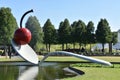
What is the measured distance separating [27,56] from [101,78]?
7.74 m

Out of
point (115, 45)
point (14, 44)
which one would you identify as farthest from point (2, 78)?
point (115, 45)

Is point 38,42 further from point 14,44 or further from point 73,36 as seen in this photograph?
point 14,44

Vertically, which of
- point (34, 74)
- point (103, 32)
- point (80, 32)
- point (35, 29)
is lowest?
point (34, 74)

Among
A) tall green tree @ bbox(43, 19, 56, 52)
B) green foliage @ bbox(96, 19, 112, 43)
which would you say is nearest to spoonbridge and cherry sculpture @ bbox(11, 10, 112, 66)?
green foliage @ bbox(96, 19, 112, 43)

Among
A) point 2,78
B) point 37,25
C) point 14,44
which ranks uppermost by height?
point 37,25

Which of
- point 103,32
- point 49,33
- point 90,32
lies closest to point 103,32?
point 103,32

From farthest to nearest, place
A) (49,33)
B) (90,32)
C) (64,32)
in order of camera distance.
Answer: (49,33)
(64,32)
(90,32)

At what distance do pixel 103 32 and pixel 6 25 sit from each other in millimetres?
23943

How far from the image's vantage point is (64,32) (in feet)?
277

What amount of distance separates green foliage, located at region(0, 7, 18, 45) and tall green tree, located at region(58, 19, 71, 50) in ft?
65.0

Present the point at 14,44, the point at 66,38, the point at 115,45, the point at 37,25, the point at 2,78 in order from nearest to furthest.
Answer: the point at 2,78, the point at 14,44, the point at 37,25, the point at 66,38, the point at 115,45

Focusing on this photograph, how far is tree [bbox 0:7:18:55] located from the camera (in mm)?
63812

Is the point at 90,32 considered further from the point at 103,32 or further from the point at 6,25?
the point at 6,25

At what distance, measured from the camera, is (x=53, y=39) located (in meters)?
85.7
